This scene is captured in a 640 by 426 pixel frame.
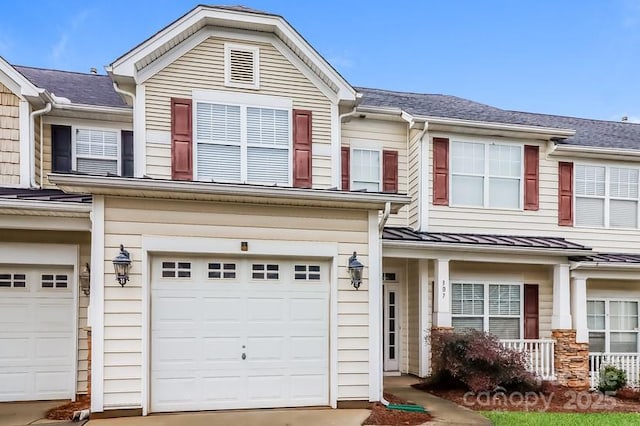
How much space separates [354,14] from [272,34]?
16.8 metres

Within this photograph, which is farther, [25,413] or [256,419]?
[25,413]

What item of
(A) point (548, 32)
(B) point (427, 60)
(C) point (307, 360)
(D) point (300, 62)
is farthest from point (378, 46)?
(C) point (307, 360)

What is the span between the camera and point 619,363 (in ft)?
42.7

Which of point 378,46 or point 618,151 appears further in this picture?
point 378,46

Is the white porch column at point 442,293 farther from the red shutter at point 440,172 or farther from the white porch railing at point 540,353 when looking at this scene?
the red shutter at point 440,172

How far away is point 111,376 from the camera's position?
8.15m

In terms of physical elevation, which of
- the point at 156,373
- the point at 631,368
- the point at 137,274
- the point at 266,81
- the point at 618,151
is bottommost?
the point at 631,368

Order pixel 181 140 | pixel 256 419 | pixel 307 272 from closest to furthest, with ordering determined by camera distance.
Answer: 1. pixel 256 419
2. pixel 307 272
3. pixel 181 140

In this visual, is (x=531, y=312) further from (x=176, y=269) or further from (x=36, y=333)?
(x=36, y=333)

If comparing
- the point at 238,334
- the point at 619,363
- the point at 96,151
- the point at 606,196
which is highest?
the point at 96,151

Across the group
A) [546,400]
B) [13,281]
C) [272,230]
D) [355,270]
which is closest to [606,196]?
[546,400]

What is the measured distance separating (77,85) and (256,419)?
9477mm

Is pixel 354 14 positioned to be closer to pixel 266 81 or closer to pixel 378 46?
pixel 378 46

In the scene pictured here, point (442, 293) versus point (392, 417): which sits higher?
point (442, 293)
